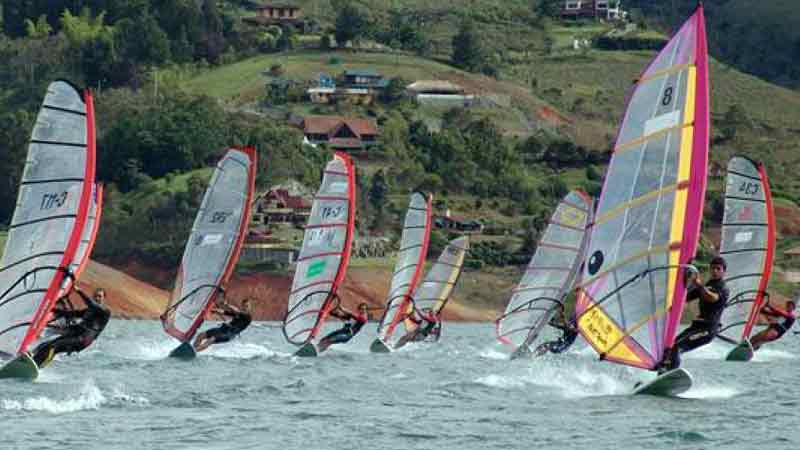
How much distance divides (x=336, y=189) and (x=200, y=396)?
15915 millimetres

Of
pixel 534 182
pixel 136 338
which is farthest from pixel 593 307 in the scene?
pixel 534 182

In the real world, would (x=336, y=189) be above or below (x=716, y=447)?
below

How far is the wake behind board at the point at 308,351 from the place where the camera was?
4462cm

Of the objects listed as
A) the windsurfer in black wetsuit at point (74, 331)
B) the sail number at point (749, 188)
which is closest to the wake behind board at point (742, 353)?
the sail number at point (749, 188)

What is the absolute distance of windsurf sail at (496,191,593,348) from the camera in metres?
48.7

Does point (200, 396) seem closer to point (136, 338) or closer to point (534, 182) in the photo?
point (136, 338)

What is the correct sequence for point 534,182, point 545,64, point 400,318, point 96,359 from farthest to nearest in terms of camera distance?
point 545,64 < point 534,182 < point 400,318 < point 96,359

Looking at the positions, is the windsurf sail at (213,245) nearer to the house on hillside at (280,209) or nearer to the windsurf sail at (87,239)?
the windsurf sail at (87,239)

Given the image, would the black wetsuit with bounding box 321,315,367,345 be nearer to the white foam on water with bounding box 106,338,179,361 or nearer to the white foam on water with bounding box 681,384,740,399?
the white foam on water with bounding box 106,338,179,361

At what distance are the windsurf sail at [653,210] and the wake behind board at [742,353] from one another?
17.6m

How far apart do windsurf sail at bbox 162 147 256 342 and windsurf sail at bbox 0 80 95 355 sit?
1284 centimetres

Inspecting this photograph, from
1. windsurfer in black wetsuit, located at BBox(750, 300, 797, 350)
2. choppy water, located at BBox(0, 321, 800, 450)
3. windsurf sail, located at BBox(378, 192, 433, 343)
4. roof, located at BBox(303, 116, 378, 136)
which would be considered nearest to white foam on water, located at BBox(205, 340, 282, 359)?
choppy water, located at BBox(0, 321, 800, 450)

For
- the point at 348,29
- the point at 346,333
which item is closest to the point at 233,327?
the point at 346,333

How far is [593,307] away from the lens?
30.3 metres
